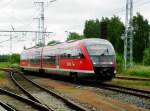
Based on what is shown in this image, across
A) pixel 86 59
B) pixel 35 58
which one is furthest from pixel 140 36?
pixel 86 59

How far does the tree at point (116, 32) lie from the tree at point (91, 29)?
8.41 metres

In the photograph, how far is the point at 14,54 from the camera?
118000mm

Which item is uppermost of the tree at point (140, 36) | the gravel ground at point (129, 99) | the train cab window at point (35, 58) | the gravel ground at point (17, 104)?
the tree at point (140, 36)

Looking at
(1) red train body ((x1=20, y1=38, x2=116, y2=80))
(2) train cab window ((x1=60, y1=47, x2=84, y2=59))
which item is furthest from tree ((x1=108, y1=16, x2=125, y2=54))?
(2) train cab window ((x1=60, y1=47, x2=84, y2=59))

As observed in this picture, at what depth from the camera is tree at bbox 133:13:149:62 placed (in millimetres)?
115062

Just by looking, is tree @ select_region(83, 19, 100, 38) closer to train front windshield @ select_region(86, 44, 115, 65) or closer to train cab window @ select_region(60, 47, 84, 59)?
train cab window @ select_region(60, 47, 84, 59)

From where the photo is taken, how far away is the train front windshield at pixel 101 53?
27.1 m

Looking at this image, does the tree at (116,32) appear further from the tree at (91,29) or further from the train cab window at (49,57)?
the train cab window at (49,57)

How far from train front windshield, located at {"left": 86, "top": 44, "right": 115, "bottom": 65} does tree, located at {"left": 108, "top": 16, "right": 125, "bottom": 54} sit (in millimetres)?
89811

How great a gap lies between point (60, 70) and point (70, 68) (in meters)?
2.91

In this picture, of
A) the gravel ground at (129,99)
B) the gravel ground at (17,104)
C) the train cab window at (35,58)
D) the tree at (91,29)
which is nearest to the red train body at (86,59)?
the gravel ground at (129,99)

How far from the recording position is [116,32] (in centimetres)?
12325

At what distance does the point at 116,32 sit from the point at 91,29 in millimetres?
17454

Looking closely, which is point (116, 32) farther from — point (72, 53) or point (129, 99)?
point (129, 99)
